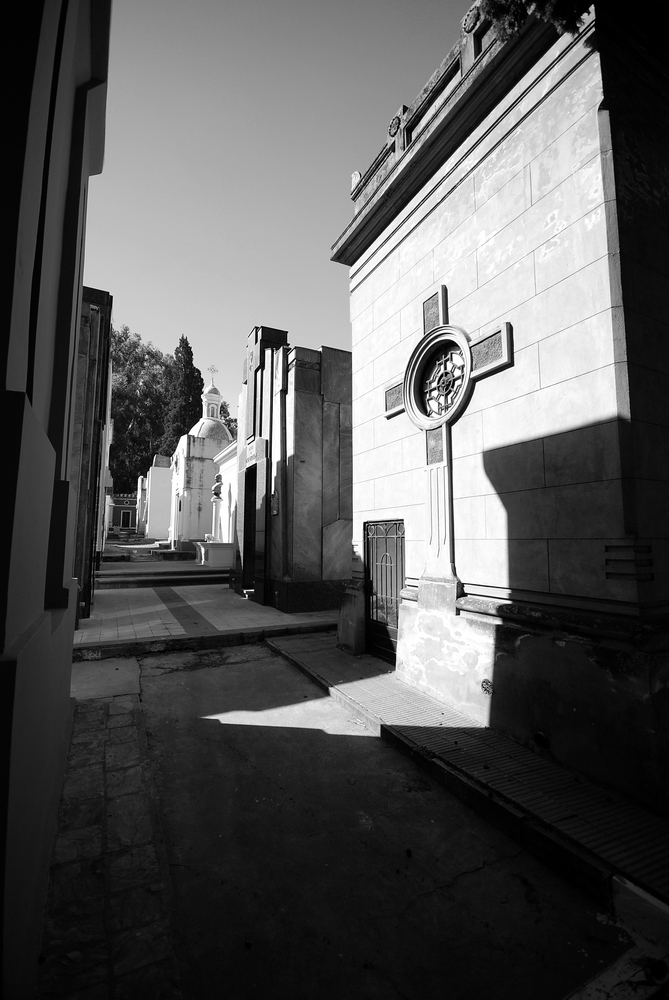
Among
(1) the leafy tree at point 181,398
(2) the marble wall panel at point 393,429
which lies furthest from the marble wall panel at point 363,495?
(1) the leafy tree at point 181,398

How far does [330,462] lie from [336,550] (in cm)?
214

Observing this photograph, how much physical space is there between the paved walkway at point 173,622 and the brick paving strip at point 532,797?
11.5 ft

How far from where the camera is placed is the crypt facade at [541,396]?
3.71m

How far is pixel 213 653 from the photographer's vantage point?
7840 mm

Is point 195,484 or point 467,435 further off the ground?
point 195,484

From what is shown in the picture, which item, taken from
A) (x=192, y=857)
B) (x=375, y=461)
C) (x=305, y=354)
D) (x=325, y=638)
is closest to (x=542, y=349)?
(x=375, y=461)

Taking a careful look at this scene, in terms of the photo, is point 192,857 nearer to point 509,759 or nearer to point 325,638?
point 509,759

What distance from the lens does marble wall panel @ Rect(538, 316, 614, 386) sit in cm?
394

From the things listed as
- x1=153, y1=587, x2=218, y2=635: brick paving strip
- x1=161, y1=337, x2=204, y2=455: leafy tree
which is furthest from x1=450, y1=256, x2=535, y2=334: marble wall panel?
x1=161, y1=337, x2=204, y2=455: leafy tree

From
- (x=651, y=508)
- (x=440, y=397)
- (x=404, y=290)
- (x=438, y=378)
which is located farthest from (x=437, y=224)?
(x=651, y=508)

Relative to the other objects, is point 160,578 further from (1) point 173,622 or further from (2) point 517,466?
(2) point 517,466

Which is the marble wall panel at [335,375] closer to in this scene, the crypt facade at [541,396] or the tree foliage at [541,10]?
the crypt facade at [541,396]

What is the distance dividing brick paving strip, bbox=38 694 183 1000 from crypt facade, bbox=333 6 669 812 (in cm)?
310

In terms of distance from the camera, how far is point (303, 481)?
11242 mm
